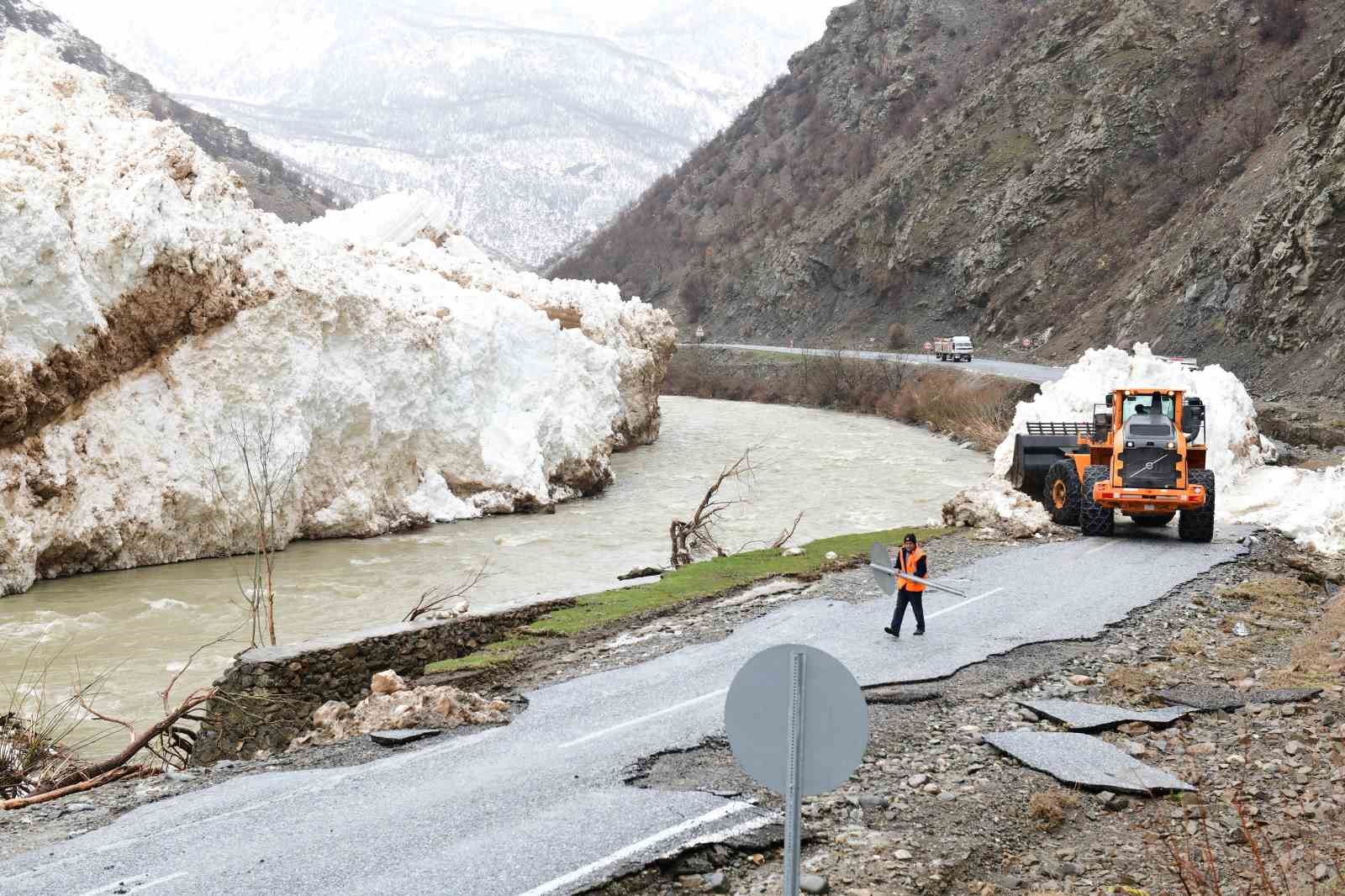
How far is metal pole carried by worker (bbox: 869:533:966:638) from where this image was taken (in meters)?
11.5

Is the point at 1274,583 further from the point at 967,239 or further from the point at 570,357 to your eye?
the point at 967,239

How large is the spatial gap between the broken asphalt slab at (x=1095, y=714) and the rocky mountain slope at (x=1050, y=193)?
25585mm

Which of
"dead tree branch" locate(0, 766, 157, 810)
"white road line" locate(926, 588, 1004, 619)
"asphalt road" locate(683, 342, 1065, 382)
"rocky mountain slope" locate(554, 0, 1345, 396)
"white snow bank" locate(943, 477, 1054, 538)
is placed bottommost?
"dead tree branch" locate(0, 766, 157, 810)

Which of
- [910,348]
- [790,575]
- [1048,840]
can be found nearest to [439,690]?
[1048,840]

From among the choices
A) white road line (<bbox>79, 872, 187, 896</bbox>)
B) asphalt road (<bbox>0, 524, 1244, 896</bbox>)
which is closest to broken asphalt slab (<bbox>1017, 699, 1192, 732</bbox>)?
asphalt road (<bbox>0, 524, 1244, 896</bbox>)

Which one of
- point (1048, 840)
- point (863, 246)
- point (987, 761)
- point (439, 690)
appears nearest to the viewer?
point (1048, 840)

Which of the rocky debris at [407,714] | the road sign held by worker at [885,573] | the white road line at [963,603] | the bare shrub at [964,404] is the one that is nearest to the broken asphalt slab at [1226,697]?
the road sign held by worker at [885,573]

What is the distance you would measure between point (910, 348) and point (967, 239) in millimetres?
6816

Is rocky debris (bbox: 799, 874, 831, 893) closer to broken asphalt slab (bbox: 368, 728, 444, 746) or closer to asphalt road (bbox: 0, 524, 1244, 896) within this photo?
asphalt road (bbox: 0, 524, 1244, 896)

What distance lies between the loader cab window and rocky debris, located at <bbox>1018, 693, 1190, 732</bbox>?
991 cm

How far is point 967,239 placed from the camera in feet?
203

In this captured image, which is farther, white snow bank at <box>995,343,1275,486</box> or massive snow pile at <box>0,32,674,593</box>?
white snow bank at <box>995,343,1275,486</box>

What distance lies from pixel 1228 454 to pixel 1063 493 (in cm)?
594

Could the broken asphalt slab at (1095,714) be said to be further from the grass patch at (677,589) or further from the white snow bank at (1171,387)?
the white snow bank at (1171,387)
